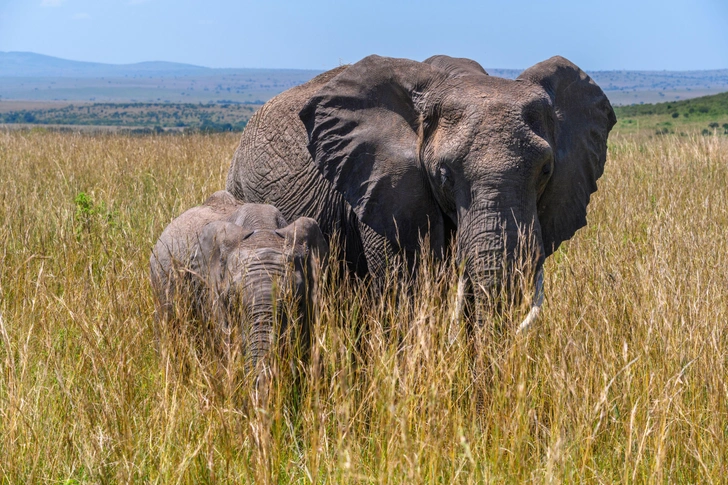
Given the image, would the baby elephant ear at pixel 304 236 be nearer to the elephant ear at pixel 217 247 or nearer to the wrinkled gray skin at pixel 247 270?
the wrinkled gray skin at pixel 247 270

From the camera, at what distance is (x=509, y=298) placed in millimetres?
4594

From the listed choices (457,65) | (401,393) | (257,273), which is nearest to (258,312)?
(257,273)

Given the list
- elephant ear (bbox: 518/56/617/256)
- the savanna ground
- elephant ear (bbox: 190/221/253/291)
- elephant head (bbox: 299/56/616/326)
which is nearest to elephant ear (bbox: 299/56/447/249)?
elephant head (bbox: 299/56/616/326)

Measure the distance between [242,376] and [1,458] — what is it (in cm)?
105

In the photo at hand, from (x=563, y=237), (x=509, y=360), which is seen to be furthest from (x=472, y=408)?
(x=563, y=237)

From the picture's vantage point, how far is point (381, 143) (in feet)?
16.9

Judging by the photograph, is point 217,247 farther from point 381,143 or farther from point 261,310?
point 381,143

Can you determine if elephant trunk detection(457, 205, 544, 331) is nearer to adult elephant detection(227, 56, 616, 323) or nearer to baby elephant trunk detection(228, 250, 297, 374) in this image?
adult elephant detection(227, 56, 616, 323)

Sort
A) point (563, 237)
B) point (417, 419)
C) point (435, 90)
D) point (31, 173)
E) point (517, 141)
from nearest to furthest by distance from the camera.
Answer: point (417, 419) → point (517, 141) → point (435, 90) → point (563, 237) → point (31, 173)

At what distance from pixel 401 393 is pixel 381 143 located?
6.07 feet

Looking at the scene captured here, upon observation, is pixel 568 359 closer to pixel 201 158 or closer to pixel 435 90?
pixel 435 90

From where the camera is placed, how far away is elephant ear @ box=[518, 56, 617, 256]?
16.6 feet

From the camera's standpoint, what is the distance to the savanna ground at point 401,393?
10.5 ft

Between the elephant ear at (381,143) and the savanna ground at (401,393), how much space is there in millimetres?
418
